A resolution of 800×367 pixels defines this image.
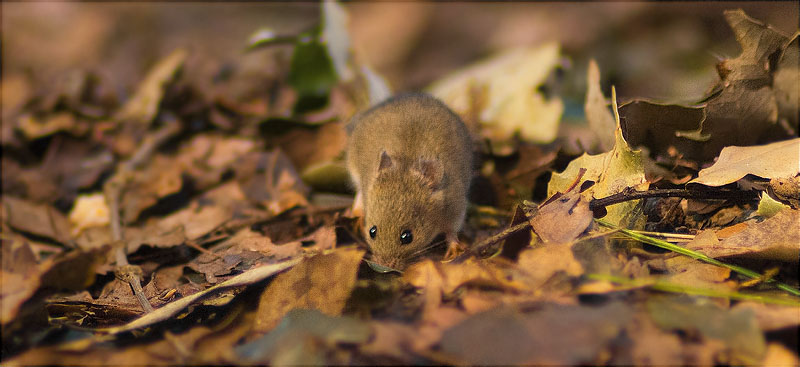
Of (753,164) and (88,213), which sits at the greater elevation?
(753,164)

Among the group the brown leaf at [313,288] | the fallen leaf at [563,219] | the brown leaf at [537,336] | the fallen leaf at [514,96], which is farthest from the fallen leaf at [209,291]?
the fallen leaf at [514,96]

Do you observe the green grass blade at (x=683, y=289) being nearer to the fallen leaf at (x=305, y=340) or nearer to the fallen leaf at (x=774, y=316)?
the fallen leaf at (x=774, y=316)

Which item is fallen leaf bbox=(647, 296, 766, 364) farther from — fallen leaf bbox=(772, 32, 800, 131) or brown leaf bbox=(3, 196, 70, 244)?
brown leaf bbox=(3, 196, 70, 244)

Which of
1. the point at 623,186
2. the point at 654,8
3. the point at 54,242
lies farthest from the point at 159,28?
the point at 623,186

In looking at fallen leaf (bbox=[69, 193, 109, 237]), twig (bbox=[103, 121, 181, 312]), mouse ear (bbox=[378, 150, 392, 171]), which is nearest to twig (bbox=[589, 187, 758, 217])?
mouse ear (bbox=[378, 150, 392, 171])

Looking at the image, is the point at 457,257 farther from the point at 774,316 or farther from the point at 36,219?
the point at 36,219

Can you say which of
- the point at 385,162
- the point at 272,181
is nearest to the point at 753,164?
the point at 385,162
